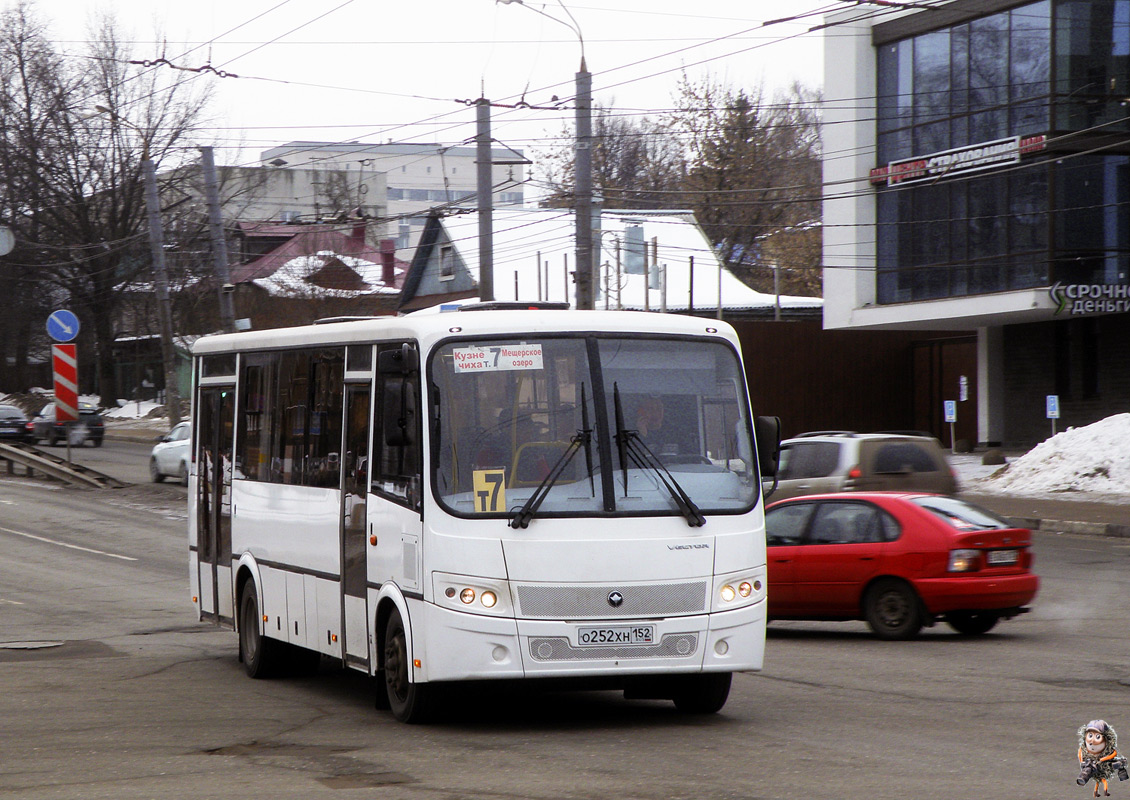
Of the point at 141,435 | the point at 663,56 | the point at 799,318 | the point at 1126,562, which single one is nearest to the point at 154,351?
the point at 141,435

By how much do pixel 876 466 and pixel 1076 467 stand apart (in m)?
13.2

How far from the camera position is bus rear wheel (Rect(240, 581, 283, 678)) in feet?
37.0

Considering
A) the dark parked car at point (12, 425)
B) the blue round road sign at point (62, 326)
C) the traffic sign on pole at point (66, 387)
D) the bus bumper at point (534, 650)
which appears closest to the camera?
the bus bumper at point (534, 650)

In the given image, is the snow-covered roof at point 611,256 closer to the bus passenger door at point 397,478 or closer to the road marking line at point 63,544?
the road marking line at point 63,544

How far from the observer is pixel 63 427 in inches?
1946

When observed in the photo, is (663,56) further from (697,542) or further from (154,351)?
(154,351)

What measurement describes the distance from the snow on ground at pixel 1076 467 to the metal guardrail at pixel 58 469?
60.3ft

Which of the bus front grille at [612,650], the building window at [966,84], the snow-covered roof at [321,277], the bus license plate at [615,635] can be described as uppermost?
the building window at [966,84]

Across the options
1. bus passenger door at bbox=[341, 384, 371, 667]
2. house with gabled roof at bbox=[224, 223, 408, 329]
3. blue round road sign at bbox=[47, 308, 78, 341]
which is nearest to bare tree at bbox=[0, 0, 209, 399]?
house with gabled roof at bbox=[224, 223, 408, 329]

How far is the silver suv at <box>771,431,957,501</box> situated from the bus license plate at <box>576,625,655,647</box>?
9615 mm

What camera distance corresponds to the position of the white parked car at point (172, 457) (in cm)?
3275

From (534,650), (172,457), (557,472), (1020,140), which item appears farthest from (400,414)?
(1020,140)

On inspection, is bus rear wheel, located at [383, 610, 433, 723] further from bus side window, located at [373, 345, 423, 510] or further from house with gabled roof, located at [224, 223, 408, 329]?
house with gabled roof, located at [224, 223, 408, 329]

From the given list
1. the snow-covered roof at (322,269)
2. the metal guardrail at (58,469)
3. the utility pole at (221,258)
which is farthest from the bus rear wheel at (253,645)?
the snow-covered roof at (322,269)
